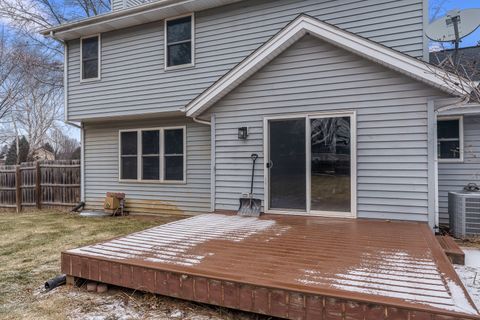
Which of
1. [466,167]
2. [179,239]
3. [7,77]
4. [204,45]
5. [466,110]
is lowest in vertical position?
[179,239]

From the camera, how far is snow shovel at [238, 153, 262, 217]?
6149mm

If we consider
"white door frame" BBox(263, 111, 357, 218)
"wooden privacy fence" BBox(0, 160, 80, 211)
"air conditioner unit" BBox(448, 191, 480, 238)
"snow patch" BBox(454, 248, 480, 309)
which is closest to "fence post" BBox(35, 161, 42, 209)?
"wooden privacy fence" BBox(0, 160, 80, 211)

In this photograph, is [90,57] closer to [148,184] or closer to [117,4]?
[117,4]

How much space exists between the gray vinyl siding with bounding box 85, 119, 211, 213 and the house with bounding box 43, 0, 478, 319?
4 cm

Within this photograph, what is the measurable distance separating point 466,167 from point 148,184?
7.78 metres

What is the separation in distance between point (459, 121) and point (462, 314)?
6.55 metres

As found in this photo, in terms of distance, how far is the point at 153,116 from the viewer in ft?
28.9

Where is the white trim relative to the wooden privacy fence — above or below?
above

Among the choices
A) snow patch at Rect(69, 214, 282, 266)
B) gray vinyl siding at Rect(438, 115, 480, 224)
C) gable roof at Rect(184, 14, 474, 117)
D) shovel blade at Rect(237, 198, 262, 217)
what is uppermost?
gable roof at Rect(184, 14, 474, 117)

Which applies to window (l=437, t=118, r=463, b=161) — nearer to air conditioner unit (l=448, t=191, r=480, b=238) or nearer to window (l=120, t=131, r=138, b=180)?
air conditioner unit (l=448, t=191, r=480, b=238)

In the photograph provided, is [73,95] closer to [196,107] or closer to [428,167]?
[196,107]

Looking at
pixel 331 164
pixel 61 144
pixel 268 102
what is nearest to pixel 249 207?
pixel 331 164

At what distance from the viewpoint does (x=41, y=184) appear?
35.7 ft

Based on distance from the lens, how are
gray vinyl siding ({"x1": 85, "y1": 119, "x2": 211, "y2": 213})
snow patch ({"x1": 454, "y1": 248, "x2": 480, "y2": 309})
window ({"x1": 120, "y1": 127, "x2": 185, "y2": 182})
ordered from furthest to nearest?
window ({"x1": 120, "y1": 127, "x2": 185, "y2": 182}) < gray vinyl siding ({"x1": 85, "y1": 119, "x2": 211, "y2": 213}) < snow patch ({"x1": 454, "y1": 248, "x2": 480, "y2": 309})
